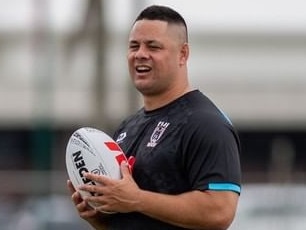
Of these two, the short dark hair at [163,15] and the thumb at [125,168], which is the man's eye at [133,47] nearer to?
the short dark hair at [163,15]

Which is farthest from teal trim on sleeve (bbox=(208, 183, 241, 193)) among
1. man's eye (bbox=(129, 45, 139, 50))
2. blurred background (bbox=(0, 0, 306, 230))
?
blurred background (bbox=(0, 0, 306, 230))

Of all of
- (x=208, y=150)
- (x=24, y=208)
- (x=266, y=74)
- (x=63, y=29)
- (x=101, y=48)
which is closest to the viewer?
(x=208, y=150)

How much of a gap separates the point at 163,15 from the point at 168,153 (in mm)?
612

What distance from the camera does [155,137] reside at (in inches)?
210

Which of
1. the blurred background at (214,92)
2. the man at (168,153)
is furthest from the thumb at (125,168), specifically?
the blurred background at (214,92)

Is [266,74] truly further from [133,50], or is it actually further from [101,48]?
[133,50]

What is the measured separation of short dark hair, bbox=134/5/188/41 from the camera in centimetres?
541

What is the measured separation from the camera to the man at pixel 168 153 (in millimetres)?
5105

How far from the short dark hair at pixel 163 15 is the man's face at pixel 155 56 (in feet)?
0.07

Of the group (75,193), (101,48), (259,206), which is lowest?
(259,206)

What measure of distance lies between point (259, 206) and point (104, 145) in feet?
36.0

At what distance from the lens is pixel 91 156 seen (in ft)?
17.6

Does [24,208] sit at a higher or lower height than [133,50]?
lower

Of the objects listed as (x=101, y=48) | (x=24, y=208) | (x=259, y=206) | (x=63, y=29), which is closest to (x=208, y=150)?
(x=101, y=48)
